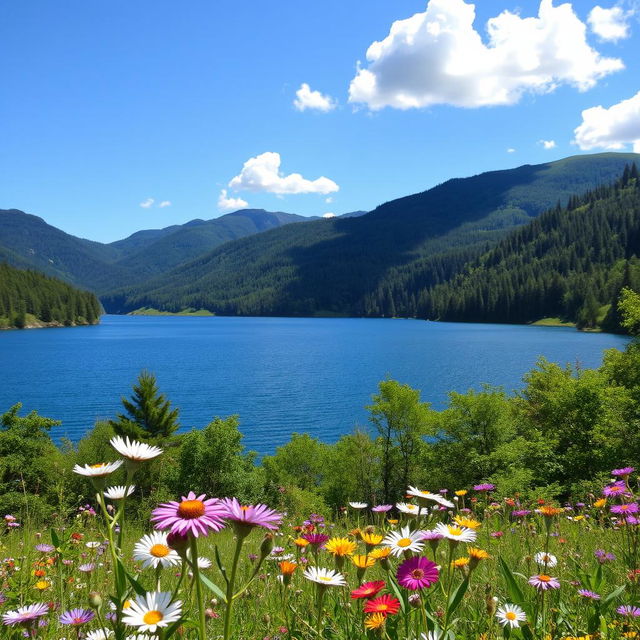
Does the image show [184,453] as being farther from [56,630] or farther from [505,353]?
[505,353]

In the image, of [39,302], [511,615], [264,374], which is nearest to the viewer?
[511,615]

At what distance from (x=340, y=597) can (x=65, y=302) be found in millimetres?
197121

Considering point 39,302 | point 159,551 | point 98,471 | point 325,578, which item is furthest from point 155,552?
point 39,302

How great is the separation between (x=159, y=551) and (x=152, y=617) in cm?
44

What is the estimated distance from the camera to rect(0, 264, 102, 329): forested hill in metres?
152

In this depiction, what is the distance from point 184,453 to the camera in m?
27.6

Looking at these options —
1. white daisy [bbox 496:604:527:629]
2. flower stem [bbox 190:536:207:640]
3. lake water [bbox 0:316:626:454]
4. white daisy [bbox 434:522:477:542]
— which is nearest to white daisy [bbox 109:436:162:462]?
flower stem [bbox 190:536:207:640]

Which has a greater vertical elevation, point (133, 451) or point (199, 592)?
point (133, 451)

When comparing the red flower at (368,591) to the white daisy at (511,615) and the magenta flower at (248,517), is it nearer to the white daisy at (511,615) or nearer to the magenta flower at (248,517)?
the magenta flower at (248,517)

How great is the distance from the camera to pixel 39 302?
162m

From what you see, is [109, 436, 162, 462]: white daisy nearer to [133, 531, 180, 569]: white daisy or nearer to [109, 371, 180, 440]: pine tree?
[133, 531, 180, 569]: white daisy

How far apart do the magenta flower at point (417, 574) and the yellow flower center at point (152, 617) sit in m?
0.75

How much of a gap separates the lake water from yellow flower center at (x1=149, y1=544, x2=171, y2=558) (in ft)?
124

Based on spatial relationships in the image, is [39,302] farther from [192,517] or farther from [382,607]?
[382,607]
